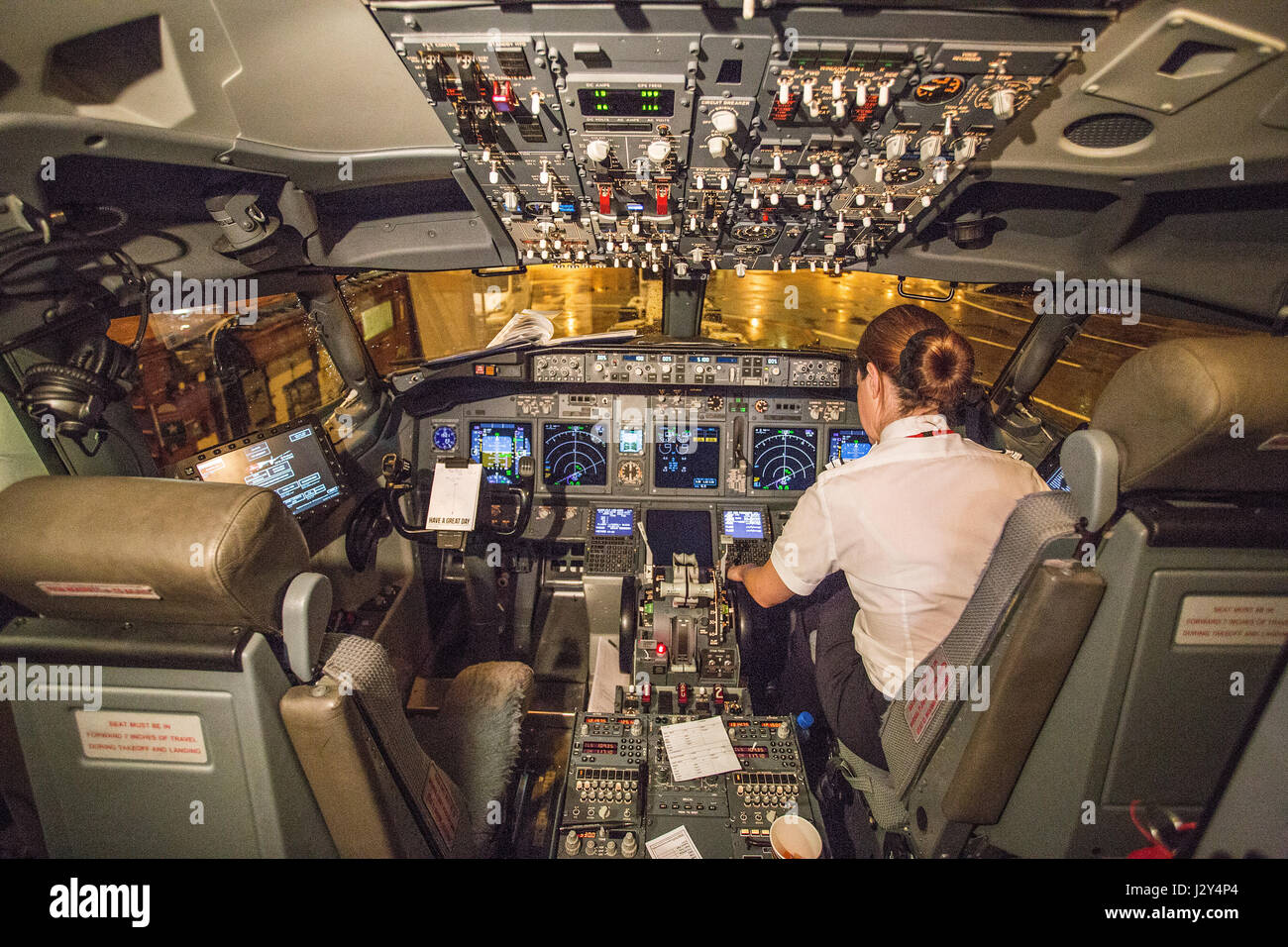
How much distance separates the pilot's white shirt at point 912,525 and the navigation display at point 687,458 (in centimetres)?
156

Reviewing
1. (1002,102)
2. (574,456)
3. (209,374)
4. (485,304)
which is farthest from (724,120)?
(485,304)

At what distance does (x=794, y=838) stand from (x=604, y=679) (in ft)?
4.32

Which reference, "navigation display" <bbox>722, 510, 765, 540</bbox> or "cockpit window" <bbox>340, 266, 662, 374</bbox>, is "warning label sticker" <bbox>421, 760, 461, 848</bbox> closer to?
"navigation display" <bbox>722, 510, 765, 540</bbox>

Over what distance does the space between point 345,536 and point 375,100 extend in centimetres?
180

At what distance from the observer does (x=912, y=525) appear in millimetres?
1367

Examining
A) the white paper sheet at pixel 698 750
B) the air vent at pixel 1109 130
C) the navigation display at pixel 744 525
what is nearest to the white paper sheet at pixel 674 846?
the white paper sheet at pixel 698 750

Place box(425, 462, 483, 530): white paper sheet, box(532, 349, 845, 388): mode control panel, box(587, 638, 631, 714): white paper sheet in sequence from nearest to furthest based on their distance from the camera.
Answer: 1. box(587, 638, 631, 714): white paper sheet
2. box(425, 462, 483, 530): white paper sheet
3. box(532, 349, 845, 388): mode control panel

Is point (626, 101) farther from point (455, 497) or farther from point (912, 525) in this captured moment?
point (455, 497)

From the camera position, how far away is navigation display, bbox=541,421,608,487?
308 cm

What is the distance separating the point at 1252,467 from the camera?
2.82ft

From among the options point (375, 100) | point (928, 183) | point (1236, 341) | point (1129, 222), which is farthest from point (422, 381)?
point (1129, 222)

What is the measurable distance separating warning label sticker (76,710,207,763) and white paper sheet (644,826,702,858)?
1081 mm

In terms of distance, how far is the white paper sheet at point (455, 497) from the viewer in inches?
101

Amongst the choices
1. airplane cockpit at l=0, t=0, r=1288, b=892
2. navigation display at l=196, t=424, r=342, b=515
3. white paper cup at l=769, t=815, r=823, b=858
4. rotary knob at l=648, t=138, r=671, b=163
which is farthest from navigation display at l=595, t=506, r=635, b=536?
rotary knob at l=648, t=138, r=671, b=163
